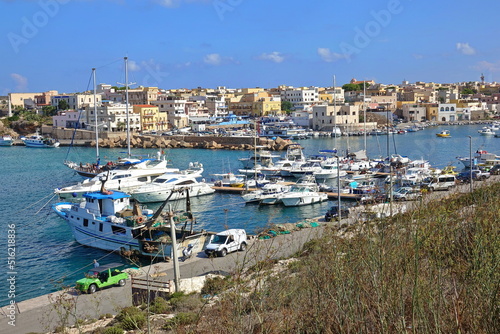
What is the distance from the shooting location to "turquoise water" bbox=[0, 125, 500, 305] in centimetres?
1156

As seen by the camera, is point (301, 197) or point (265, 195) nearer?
point (301, 197)

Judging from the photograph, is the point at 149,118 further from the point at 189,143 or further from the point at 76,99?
the point at 76,99

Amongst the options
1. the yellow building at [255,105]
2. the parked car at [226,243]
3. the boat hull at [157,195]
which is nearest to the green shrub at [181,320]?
the parked car at [226,243]

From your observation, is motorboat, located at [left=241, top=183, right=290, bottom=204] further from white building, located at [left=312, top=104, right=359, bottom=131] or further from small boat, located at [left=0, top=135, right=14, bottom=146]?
small boat, located at [left=0, top=135, right=14, bottom=146]

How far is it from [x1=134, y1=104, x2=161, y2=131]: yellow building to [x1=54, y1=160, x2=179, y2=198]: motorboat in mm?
29741

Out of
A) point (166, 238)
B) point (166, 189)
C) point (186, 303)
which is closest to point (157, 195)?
point (166, 189)

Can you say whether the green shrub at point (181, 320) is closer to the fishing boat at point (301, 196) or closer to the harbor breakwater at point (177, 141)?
the fishing boat at point (301, 196)

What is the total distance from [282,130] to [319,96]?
27373 mm

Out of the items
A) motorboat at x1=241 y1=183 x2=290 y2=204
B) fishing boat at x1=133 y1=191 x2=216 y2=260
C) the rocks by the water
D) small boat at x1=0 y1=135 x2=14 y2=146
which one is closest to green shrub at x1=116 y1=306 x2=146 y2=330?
fishing boat at x1=133 y1=191 x2=216 y2=260

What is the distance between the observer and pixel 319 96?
75.4m

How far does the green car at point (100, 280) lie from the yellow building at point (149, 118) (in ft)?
143

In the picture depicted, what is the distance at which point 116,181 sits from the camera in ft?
71.2

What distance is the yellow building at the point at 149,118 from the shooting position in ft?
173

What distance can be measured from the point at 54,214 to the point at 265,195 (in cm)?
688
